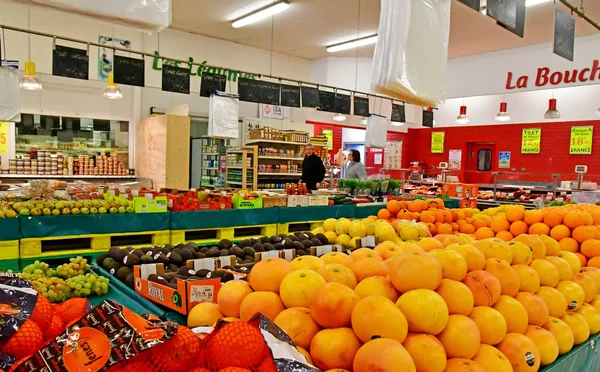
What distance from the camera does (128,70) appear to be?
590cm

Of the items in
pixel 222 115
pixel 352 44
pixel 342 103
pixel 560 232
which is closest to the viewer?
pixel 560 232

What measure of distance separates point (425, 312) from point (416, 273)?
168 mm

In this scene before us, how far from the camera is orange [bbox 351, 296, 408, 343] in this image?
4.32 ft

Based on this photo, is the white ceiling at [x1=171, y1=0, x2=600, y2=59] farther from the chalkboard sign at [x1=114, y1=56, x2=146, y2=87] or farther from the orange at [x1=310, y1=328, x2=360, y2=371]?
the orange at [x1=310, y1=328, x2=360, y2=371]

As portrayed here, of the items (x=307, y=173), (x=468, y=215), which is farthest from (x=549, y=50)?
(x=468, y=215)

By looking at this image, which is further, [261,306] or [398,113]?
[398,113]

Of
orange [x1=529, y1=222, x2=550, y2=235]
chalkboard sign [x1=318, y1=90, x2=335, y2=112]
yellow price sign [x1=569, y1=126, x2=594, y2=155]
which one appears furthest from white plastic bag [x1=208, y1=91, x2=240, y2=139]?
yellow price sign [x1=569, y1=126, x2=594, y2=155]

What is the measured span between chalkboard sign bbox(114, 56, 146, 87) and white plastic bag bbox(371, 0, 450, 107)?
4.27 meters

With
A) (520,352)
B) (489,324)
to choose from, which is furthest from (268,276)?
(520,352)

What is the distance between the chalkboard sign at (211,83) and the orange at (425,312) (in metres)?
5.88

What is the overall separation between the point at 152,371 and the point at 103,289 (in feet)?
5.55

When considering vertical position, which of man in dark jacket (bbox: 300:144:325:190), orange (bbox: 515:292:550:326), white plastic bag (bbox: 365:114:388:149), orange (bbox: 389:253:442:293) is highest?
white plastic bag (bbox: 365:114:388:149)

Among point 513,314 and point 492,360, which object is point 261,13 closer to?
point 513,314

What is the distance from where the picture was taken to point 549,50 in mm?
10242
